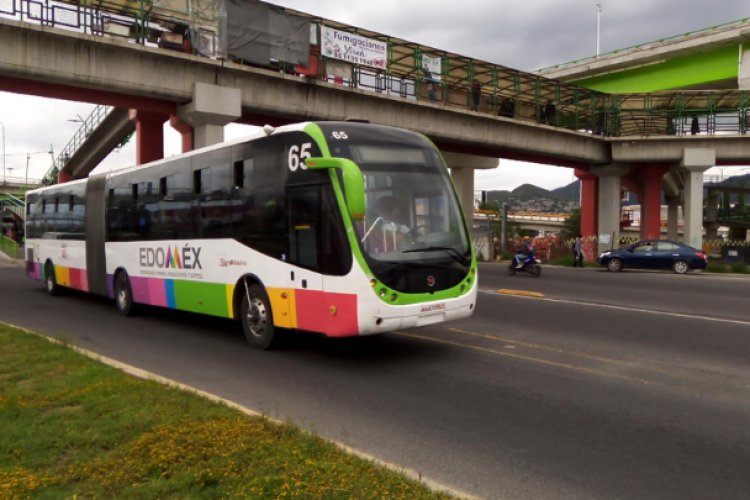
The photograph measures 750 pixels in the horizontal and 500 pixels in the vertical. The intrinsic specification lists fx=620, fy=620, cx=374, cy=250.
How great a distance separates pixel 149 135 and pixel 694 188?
92.3 feet

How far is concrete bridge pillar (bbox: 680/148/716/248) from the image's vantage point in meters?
33.0

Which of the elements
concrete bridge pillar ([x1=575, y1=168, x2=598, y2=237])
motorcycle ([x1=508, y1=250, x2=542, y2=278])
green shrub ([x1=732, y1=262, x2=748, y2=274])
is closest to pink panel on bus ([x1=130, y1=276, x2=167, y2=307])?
motorcycle ([x1=508, y1=250, x2=542, y2=278])

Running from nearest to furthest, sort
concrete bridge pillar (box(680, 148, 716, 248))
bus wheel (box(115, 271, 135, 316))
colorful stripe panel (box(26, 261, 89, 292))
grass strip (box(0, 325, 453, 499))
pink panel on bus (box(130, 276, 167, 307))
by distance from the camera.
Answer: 1. grass strip (box(0, 325, 453, 499))
2. pink panel on bus (box(130, 276, 167, 307))
3. bus wheel (box(115, 271, 135, 316))
4. colorful stripe panel (box(26, 261, 89, 292))
5. concrete bridge pillar (box(680, 148, 716, 248))

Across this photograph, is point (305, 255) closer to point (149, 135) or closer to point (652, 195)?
point (149, 135)

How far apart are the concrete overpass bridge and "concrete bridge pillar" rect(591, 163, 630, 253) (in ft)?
0.24

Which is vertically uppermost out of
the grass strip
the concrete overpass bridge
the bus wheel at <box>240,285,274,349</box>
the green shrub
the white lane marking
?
the concrete overpass bridge

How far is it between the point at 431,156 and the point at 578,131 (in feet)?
93.0

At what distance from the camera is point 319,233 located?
7.79 metres

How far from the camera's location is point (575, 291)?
57.5ft

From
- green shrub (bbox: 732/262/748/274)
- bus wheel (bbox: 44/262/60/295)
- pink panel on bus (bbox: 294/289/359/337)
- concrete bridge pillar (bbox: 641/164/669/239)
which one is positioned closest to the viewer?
pink panel on bus (bbox: 294/289/359/337)

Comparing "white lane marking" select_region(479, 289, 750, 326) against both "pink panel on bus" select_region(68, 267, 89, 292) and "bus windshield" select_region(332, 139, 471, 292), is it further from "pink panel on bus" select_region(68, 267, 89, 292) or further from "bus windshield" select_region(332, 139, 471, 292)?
"pink panel on bus" select_region(68, 267, 89, 292)

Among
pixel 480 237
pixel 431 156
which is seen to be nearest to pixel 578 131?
pixel 480 237

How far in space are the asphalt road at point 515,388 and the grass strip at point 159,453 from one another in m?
0.72

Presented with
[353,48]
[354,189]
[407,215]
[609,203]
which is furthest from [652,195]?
[354,189]
